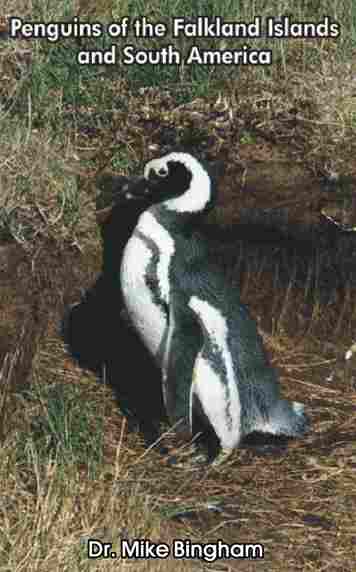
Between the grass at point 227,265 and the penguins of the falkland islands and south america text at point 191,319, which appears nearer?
the grass at point 227,265

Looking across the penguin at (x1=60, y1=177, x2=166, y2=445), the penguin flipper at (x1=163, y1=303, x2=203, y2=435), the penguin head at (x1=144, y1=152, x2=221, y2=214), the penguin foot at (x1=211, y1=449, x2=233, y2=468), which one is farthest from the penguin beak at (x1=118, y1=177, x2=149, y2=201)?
the penguin foot at (x1=211, y1=449, x2=233, y2=468)

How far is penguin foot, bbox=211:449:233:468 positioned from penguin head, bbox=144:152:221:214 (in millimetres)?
725

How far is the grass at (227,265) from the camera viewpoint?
3.24m

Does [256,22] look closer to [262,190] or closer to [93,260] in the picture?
[262,190]

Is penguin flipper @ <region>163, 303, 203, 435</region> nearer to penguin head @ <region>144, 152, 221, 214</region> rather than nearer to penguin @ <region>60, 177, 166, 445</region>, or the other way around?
penguin @ <region>60, 177, 166, 445</region>

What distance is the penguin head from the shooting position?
12.3 feet

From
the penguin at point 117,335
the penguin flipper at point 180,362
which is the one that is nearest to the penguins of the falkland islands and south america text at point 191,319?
the penguin flipper at point 180,362

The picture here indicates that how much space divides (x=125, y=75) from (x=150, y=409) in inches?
59.0

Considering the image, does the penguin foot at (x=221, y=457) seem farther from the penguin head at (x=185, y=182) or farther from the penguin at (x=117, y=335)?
the penguin head at (x=185, y=182)

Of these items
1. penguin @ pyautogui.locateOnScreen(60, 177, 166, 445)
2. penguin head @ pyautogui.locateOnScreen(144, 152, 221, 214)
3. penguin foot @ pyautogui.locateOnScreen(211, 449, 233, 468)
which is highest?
penguin head @ pyautogui.locateOnScreen(144, 152, 221, 214)

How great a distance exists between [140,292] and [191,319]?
0.57ft

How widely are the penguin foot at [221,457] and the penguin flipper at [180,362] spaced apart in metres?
0.12

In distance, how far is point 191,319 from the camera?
12.1 ft

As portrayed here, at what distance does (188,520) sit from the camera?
133 inches
